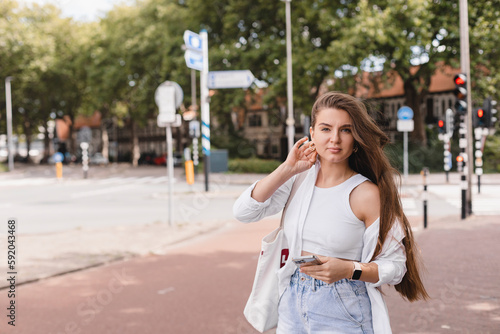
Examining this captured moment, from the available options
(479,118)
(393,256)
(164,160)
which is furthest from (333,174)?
(164,160)

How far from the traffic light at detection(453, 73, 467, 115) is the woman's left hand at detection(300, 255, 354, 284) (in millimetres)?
10547

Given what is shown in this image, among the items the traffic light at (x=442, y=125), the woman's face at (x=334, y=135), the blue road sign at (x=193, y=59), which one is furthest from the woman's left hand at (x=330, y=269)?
the traffic light at (x=442, y=125)

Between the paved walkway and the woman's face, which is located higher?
the woman's face

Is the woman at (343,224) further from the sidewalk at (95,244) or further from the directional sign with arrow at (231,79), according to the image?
→ the directional sign with arrow at (231,79)

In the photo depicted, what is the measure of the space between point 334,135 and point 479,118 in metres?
11.6

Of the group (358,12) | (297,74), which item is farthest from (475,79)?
(297,74)

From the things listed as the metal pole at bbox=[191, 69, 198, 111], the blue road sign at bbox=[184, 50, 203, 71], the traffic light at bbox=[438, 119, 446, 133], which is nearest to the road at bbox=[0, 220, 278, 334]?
the blue road sign at bbox=[184, 50, 203, 71]

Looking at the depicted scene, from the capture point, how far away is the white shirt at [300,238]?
207cm

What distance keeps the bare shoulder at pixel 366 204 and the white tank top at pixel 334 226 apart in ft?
0.08

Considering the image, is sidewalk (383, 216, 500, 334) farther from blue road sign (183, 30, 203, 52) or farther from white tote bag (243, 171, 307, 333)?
blue road sign (183, 30, 203, 52)

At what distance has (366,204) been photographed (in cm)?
208

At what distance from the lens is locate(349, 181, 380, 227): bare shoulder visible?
81.8 inches

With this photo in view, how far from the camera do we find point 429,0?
917 inches

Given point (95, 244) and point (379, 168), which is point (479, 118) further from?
point (379, 168)
